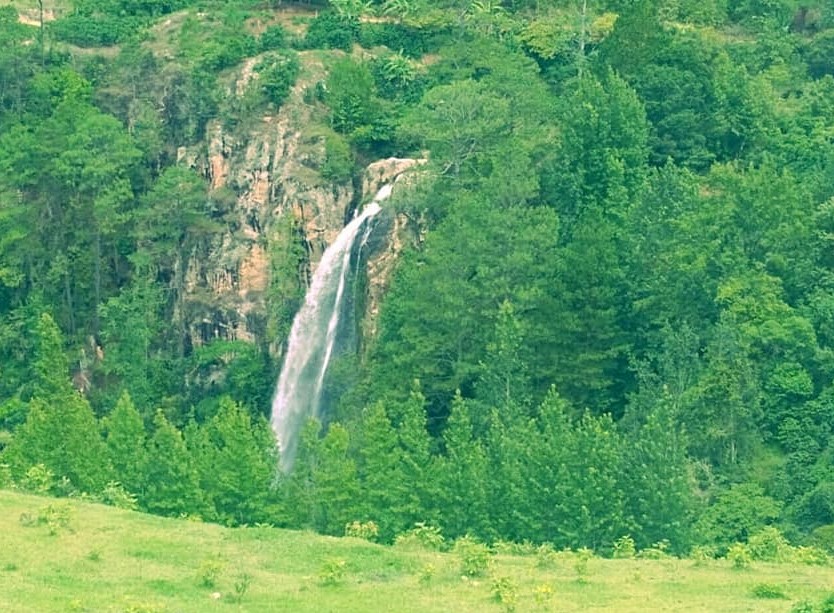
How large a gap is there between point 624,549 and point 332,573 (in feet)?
20.5

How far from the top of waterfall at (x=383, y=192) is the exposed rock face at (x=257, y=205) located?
0.28 meters

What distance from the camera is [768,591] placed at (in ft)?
98.7

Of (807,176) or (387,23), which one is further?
(387,23)

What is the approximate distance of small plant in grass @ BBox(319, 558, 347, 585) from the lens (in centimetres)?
3033

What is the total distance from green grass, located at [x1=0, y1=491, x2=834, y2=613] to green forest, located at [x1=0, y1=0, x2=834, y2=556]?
4.46 metres

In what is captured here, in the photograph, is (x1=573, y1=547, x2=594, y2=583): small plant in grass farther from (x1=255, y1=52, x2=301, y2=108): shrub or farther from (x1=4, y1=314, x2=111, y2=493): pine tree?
(x1=255, y1=52, x2=301, y2=108): shrub

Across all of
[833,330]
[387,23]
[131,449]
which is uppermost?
[387,23]

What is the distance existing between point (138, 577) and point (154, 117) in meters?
30.9

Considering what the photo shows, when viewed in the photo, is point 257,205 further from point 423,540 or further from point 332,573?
point 332,573

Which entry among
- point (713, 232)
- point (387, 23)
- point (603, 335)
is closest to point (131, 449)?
point (603, 335)

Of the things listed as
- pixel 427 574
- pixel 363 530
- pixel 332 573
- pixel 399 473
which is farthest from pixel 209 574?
pixel 399 473

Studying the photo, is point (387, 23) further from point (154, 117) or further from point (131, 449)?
point (131, 449)

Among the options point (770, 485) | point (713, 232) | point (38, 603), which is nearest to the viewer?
point (38, 603)

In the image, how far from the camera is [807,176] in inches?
1938
